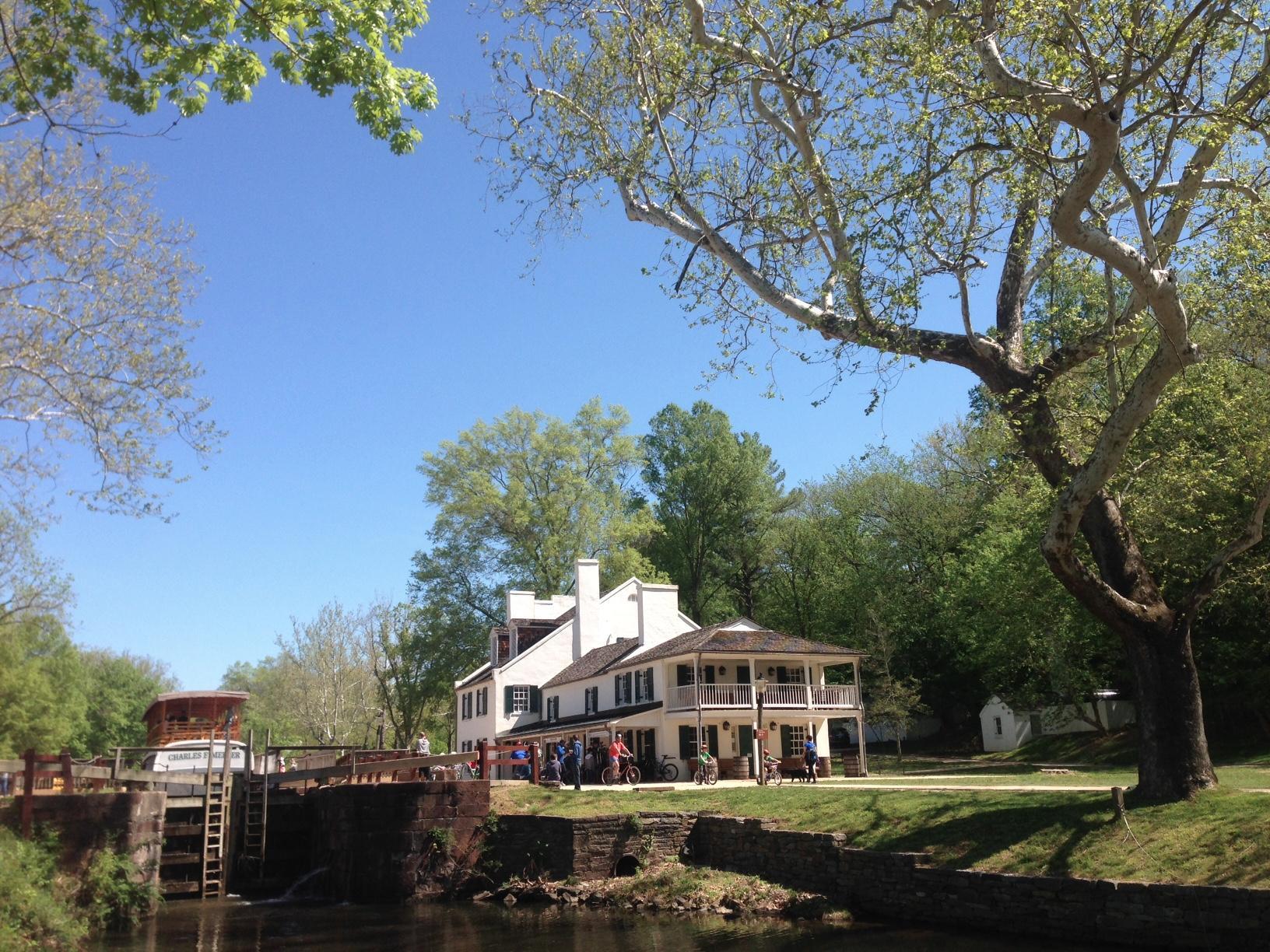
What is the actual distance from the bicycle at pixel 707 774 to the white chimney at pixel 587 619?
1429 centimetres

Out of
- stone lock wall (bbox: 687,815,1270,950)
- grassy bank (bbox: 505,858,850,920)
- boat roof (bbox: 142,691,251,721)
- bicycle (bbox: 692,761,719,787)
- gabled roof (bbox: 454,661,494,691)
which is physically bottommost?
grassy bank (bbox: 505,858,850,920)

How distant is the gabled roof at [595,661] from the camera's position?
39.5 meters

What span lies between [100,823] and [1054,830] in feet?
57.6

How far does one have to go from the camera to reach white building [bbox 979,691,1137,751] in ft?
130

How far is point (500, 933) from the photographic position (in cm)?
1723

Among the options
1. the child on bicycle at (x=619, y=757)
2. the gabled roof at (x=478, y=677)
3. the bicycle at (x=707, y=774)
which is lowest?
the bicycle at (x=707, y=774)

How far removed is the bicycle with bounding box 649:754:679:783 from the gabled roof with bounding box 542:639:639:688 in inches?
226

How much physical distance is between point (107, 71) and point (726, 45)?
7.68 meters

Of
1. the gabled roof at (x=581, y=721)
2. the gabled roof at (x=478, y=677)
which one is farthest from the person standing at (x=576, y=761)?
the gabled roof at (x=478, y=677)

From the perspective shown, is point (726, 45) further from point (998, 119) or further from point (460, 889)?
point (460, 889)

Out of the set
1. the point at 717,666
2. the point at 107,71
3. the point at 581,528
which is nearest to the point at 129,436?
the point at 107,71

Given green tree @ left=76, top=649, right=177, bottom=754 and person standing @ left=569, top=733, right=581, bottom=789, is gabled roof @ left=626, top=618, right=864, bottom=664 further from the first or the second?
green tree @ left=76, top=649, right=177, bottom=754

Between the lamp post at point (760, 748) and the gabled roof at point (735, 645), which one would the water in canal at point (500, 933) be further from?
the gabled roof at point (735, 645)

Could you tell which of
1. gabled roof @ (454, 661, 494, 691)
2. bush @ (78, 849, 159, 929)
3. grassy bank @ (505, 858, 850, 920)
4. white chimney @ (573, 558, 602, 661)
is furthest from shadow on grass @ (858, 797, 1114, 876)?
gabled roof @ (454, 661, 494, 691)
